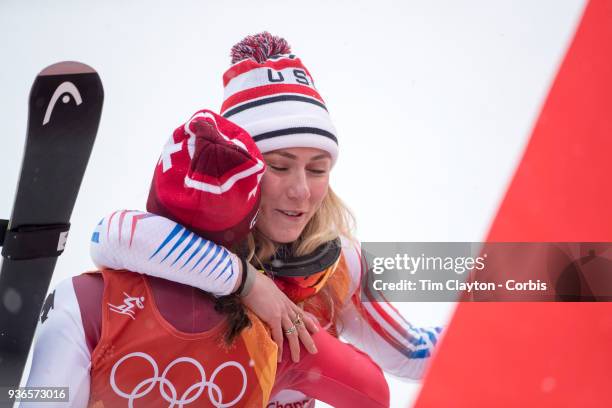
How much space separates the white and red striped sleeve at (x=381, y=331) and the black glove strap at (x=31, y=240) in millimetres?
527

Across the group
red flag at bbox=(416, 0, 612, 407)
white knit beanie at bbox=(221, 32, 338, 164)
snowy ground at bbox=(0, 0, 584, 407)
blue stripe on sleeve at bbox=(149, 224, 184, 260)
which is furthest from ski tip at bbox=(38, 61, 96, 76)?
red flag at bbox=(416, 0, 612, 407)

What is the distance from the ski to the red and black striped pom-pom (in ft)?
0.82

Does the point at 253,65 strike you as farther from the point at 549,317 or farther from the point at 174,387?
the point at 549,317

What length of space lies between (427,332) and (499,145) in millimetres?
1188

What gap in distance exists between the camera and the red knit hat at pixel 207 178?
79cm

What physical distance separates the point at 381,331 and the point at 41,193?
689 millimetres

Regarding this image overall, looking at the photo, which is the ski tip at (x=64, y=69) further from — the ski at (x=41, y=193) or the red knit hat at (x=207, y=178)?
the red knit hat at (x=207, y=178)

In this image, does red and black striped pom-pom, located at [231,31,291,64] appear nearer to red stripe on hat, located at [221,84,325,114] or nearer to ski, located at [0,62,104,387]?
red stripe on hat, located at [221,84,325,114]

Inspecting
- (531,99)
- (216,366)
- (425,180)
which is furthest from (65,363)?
(531,99)

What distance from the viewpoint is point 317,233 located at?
41.3 inches

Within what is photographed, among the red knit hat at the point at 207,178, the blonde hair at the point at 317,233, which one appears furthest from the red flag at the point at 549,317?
the red knit hat at the point at 207,178

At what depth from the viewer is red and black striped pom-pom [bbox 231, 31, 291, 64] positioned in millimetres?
1078

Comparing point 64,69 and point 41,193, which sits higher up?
point 64,69

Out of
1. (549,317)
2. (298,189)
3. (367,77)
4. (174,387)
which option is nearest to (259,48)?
(298,189)
